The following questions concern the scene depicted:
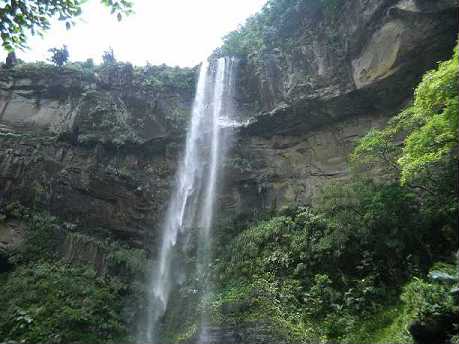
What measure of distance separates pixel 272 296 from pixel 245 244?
321 cm

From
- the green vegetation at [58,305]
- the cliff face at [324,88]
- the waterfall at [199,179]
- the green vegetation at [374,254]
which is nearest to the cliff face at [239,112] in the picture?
the cliff face at [324,88]

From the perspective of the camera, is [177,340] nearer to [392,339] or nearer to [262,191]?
[392,339]

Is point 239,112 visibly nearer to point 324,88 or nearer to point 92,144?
point 324,88

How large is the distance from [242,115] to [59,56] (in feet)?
33.2

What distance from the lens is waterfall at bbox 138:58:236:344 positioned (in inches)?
572

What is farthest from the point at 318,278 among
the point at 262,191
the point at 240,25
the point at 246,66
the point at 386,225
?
the point at 240,25

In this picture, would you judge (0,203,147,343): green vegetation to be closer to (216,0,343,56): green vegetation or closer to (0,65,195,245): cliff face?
(0,65,195,245): cliff face

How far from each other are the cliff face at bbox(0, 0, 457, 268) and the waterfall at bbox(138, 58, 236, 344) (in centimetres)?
56

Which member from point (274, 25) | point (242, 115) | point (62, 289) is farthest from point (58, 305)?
point (274, 25)

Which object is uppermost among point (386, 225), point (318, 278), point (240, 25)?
point (240, 25)

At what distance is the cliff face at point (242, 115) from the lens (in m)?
14.1

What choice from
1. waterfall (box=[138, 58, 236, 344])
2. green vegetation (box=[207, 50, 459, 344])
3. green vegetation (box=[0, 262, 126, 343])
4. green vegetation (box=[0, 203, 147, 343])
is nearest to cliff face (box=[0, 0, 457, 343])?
green vegetation (box=[0, 203, 147, 343])

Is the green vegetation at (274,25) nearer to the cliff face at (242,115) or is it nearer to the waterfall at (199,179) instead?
the cliff face at (242,115)

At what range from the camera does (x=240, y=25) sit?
20.5 m
